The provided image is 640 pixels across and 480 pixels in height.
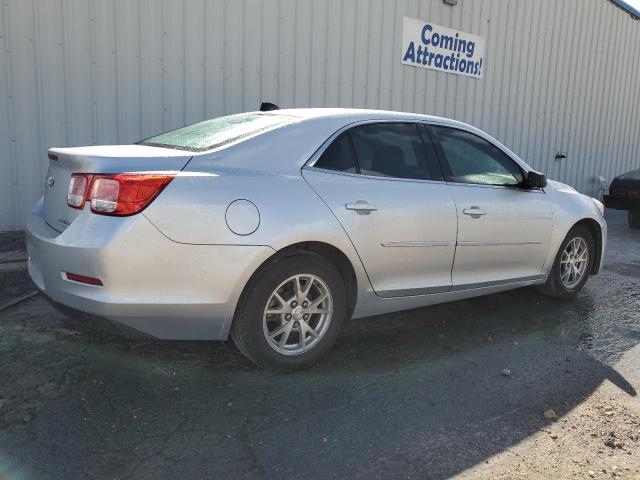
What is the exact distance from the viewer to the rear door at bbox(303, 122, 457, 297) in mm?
3459

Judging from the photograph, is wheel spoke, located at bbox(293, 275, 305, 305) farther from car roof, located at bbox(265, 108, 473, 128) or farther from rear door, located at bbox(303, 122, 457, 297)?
car roof, located at bbox(265, 108, 473, 128)

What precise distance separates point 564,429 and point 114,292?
239 centimetres

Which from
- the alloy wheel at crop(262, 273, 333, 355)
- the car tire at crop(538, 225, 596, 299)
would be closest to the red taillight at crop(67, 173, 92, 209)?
the alloy wheel at crop(262, 273, 333, 355)

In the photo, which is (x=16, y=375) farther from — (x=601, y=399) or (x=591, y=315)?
(x=591, y=315)

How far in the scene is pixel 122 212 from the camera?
283cm

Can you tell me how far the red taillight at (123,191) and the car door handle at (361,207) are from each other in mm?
1075

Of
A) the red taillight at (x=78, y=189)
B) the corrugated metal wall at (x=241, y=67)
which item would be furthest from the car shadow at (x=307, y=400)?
the corrugated metal wall at (x=241, y=67)

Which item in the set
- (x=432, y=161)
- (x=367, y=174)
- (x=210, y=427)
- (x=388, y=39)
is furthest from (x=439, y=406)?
(x=388, y=39)

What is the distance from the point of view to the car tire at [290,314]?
3146 mm

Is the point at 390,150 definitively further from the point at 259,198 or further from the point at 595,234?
the point at 595,234

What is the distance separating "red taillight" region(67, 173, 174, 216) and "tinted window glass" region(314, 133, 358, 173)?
38.9 inches

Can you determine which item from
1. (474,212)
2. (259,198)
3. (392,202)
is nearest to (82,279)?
(259,198)

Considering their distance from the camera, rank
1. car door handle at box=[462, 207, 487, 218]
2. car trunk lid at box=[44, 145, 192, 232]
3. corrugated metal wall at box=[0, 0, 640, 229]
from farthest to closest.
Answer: corrugated metal wall at box=[0, 0, 640, 229], car door handle at box=[462, 207, 487, 218], car trunk lid at box=[44, 145, 192, 232]

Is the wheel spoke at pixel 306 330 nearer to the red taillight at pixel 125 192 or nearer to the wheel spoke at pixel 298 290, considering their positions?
the wheel spoke at pixel 298 290
